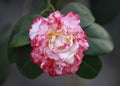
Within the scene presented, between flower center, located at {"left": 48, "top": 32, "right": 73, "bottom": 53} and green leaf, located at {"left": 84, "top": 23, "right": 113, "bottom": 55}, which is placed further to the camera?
green leaf, located at {"left": 84, "top": 23, "right": 113, "bottom": 55}

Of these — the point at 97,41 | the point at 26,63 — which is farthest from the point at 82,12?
the point at 26,63

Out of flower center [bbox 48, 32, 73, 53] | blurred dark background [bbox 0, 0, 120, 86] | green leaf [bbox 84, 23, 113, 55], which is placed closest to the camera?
flower center [bbox 48, 32, 73, 53]

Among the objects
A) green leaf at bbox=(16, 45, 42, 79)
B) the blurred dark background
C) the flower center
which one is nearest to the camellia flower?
the flower center

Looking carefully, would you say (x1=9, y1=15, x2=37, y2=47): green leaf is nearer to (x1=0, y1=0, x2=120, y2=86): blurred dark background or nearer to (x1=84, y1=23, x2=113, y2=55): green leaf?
(x1=84, y1=23, x2=113, y2=55): green leaf

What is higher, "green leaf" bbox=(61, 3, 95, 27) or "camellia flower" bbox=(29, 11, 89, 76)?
"camellia flower" bbox=(29, 11, 89, 76)

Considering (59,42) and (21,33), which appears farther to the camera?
(21,33)

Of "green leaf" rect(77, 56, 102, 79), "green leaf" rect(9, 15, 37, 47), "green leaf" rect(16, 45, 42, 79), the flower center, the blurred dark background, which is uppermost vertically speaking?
the flower center

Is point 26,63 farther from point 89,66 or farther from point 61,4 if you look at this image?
point 61,4

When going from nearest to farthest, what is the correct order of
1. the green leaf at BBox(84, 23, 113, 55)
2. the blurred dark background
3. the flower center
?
the flower center
the green leaf at BBox(84, 23, 113, 55)
the blurred dark background
